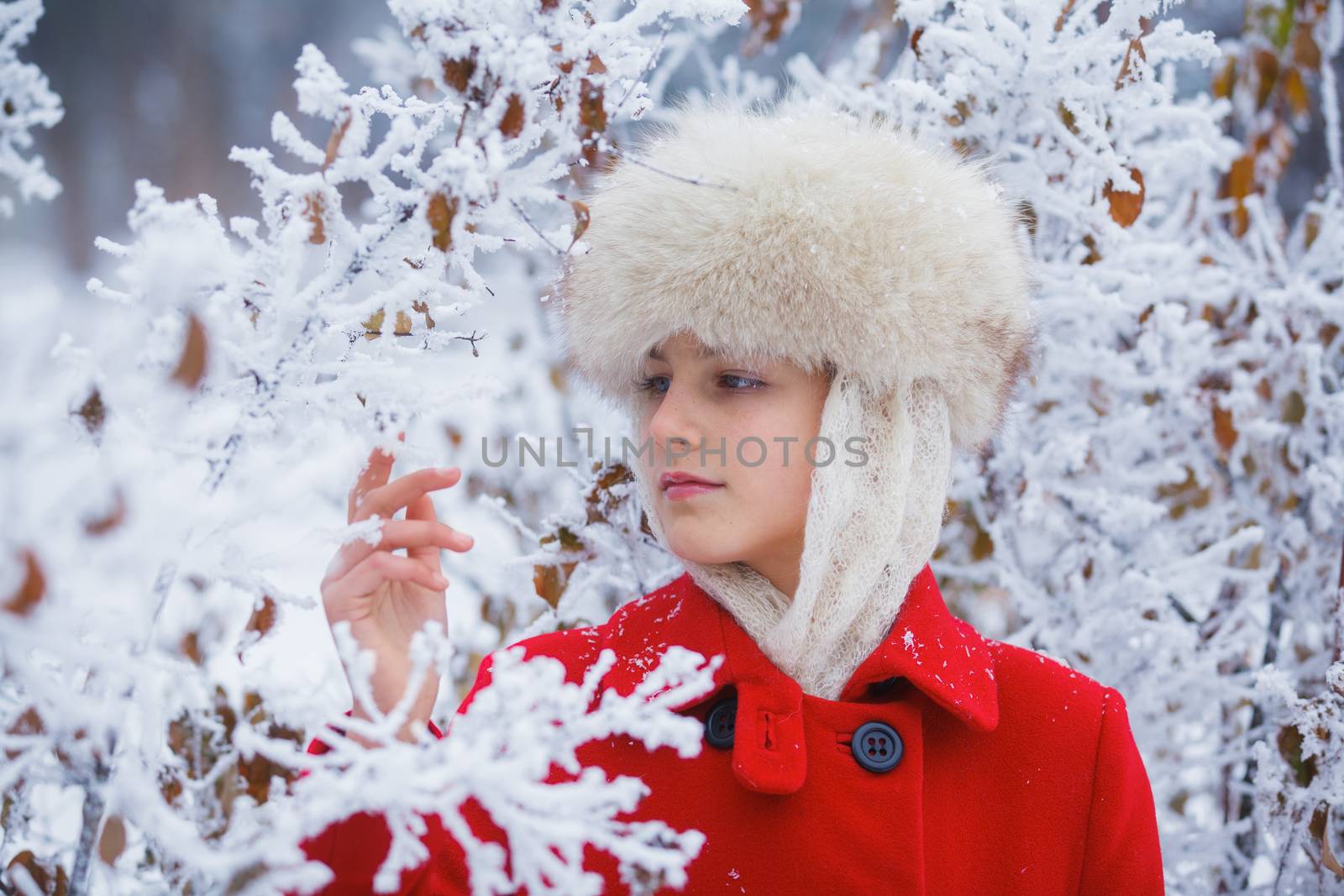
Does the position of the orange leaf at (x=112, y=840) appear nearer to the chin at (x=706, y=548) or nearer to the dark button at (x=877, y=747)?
the chin at (x=706, y=548)

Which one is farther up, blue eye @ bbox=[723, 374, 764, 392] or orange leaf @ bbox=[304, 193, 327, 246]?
orange leaf @ bbox=[304, 193, 327, 246]

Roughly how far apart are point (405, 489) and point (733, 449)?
55 centimetres

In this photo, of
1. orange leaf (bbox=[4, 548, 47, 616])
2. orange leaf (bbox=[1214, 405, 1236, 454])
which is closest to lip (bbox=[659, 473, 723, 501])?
orange leaf (bbox=[4, 548, 47, 616])

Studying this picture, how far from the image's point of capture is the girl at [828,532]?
5.10 ft

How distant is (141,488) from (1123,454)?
2.73 metres

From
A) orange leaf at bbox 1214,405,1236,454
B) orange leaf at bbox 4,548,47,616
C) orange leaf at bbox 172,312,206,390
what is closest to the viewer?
orange leaf at bbox 4,548,47,616

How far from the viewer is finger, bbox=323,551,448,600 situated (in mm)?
1284

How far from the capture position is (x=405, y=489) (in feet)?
4.27

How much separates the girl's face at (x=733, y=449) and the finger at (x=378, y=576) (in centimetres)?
46

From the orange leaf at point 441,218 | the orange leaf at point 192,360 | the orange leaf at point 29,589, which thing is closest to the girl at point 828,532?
the orange leaf at point 441,218

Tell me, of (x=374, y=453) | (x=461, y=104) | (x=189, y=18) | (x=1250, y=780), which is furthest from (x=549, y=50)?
(x=189, y=18)

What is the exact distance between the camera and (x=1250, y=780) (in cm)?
266

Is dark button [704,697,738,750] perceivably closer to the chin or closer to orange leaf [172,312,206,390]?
the chin

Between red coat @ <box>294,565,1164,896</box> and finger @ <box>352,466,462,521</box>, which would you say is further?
red coat @ <box>294,565,1164,896</box>
